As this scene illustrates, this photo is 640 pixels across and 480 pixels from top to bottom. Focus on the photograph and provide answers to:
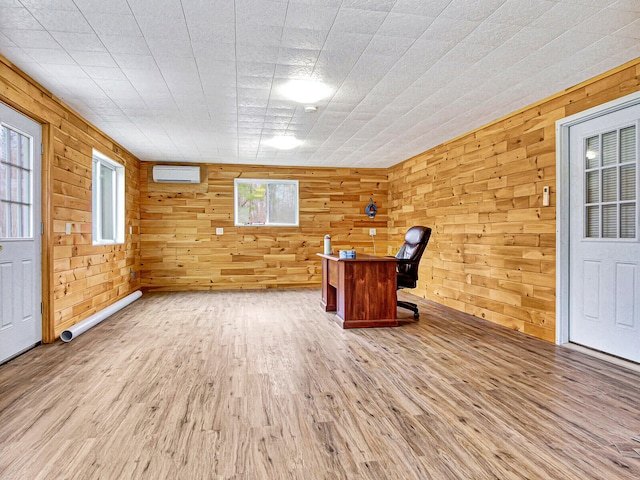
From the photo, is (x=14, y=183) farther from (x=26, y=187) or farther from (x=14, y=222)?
(x=14, y=222)

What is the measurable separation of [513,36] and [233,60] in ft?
6.65

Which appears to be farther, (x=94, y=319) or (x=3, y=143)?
(x=94, y=319)

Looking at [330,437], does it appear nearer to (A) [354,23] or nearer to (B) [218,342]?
(B) [218,342]

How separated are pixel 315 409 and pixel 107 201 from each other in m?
5.08

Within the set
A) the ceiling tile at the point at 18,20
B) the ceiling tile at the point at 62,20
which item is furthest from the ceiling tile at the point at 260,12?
the ceiling tile at the point at 18,20

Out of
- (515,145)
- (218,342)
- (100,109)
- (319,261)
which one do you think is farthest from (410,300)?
(100,109)

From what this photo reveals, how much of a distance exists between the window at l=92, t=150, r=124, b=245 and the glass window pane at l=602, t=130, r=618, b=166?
18.4ft

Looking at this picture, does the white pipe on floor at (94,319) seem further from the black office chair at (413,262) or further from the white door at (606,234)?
the white door at (606,234)

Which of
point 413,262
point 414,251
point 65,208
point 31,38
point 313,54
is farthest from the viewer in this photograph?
point 414,251

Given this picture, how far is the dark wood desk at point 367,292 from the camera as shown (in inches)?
174

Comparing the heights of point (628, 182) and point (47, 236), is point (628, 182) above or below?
above

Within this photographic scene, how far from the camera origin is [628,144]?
3215 mm

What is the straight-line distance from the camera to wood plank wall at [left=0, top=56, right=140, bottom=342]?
3.52 m

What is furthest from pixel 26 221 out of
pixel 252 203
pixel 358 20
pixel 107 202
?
pixel 252 203
